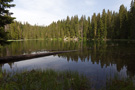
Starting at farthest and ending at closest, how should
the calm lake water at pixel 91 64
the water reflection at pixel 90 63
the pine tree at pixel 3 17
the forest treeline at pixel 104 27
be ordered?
the forest treeline at pixel 104 27 → the pine tree at pixel 3 17 → the water reflection at pixel 90 63 → the calm lake water at pixel 91 64

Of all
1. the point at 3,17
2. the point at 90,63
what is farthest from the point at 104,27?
the point at 3,17

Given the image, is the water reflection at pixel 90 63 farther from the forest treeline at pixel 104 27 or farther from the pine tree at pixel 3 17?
the forest treeline at pixel 104 27

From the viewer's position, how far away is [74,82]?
16.8 ft

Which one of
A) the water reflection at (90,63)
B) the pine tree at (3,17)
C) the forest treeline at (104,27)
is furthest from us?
the forest treeline at (104,27)

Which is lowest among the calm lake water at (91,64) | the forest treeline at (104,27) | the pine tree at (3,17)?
the calm lake water at (91,64)

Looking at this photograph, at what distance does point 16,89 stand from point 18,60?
29.4 ft

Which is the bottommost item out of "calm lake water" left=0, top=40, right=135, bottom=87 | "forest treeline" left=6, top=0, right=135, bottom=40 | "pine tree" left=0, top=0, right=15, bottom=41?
"calm lake water" left=0, top=40, right=135, bottom=87

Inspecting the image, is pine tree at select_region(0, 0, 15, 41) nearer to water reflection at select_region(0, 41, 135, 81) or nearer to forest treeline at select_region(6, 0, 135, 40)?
water reflection at select_region(0, 41, 135, 81)

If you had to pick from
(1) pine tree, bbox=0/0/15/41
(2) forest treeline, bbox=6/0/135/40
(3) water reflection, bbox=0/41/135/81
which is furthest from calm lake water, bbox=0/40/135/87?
(2) forest treeline, bbox=6/0/135/40

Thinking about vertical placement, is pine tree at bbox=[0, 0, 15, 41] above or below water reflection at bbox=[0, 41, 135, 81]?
above

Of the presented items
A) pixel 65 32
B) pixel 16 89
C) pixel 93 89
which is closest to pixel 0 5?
pixel 16 89

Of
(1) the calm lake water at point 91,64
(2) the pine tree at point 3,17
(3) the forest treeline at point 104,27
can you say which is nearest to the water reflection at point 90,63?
(1) the calm lake water at point 91,64

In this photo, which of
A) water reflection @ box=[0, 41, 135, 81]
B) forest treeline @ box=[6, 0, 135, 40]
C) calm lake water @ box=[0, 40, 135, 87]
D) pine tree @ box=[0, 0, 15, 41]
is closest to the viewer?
calm lake water @ box=[0, 40, 135, 87]

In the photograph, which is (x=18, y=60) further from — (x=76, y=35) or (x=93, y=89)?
(x=76, y=35)
